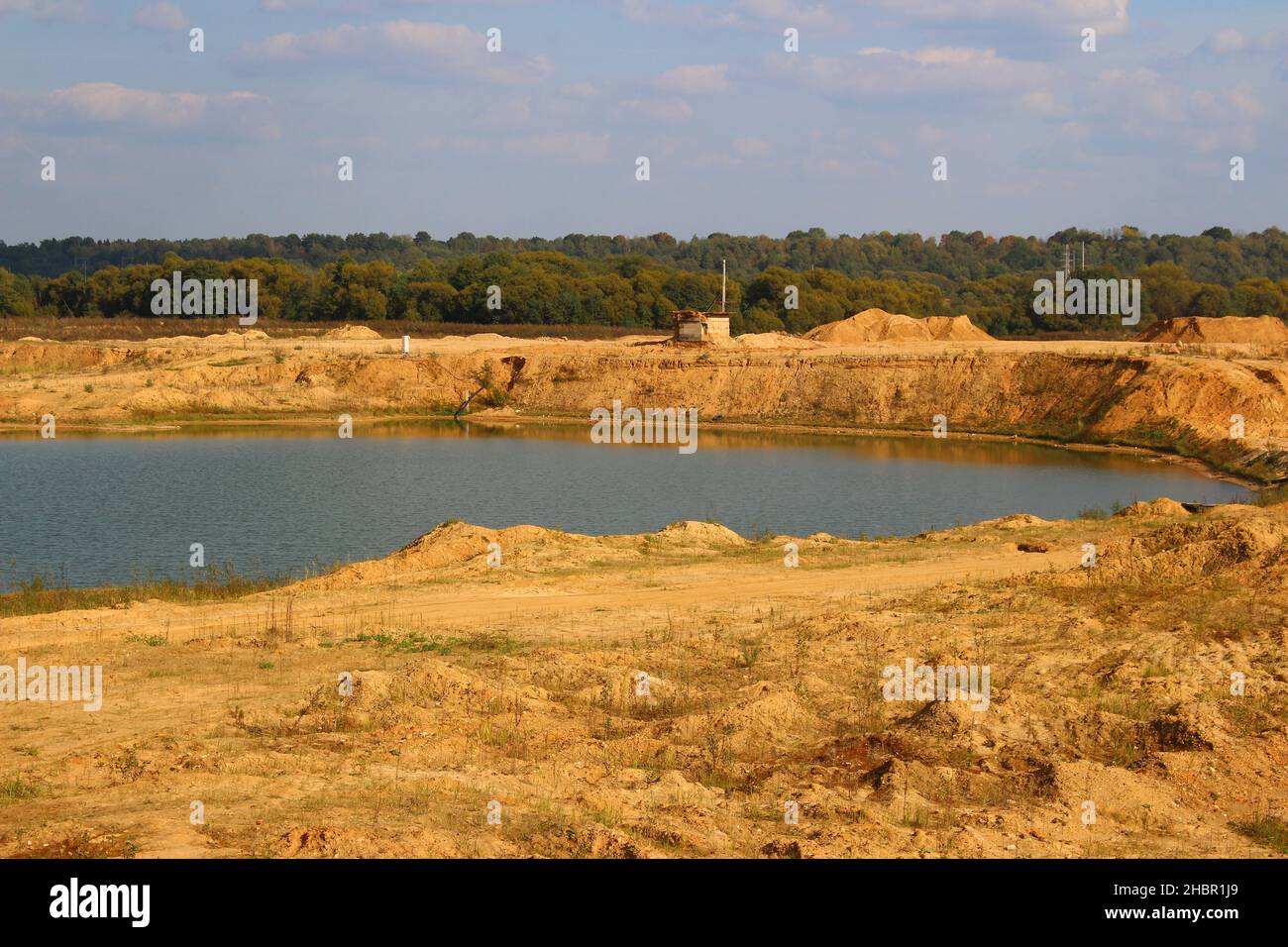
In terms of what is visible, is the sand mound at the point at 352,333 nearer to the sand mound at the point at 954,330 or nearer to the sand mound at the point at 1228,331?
the sand mound at the point at 954,330

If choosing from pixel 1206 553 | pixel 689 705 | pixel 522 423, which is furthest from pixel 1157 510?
pixel 522 423

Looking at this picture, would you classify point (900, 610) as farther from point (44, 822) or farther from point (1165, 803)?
point (44, 822)

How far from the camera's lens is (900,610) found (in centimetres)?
2002

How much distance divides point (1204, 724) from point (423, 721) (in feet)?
27.2

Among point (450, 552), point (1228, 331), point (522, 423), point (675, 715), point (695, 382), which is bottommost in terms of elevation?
point (675, 715)

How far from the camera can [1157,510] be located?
2920cm

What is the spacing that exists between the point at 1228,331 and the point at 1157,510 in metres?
44.1

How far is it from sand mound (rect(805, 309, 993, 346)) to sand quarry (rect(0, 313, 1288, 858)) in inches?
1877

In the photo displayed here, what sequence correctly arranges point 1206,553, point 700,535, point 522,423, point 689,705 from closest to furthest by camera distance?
point 689,705 → point 1206,553 → point 700,535 → point 522,423

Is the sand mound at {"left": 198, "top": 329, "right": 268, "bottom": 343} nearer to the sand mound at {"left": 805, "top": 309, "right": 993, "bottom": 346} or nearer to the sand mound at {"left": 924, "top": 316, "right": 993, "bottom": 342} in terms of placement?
the sand mound at {"left": 805, "top": 309, "right": 993, "bottom": 346}

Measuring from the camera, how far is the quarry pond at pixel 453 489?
93.2 ft

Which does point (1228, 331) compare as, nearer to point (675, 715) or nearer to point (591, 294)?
point (591, 294)

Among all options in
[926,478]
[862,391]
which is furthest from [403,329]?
[926,478]

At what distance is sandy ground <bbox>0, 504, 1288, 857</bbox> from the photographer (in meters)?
11.1
